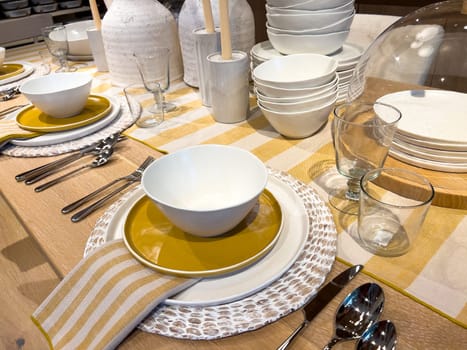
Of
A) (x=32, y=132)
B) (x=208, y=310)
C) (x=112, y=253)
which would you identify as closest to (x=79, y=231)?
(x=112, y=253)

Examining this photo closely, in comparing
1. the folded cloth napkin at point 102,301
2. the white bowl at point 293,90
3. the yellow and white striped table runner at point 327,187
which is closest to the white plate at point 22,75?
the yellow and white striped table runner at point 327,187

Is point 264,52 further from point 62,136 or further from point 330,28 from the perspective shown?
point 62,136

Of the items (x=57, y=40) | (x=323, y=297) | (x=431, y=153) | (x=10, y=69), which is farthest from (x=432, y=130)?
(x=10, y=69)

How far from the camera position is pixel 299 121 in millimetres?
708

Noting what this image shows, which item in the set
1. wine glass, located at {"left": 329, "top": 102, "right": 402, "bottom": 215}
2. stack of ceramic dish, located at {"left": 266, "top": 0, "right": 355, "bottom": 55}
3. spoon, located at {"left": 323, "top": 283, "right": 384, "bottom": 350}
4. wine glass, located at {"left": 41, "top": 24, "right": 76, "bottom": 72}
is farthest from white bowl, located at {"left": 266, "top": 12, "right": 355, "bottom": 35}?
wine glass, located at {"left": 41, "top": 24, "right": 76, "bottom": 72}

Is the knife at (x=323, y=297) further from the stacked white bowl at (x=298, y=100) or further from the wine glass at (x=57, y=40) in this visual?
the wine glass at (x=57, y=40)

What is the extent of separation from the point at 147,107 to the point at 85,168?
0.31 m

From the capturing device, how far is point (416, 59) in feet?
3.01

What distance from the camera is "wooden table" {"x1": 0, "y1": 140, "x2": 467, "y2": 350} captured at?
1.19 feet

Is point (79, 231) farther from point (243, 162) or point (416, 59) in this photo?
point (416, 59)

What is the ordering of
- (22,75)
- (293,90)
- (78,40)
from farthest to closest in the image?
(78,40)
(22,75)
(293,90)

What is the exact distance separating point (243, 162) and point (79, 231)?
10.1 inches

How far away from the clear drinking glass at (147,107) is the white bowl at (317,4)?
384 mm

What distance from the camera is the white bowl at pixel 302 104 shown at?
690 millimetres
